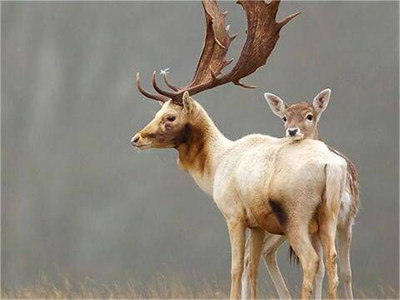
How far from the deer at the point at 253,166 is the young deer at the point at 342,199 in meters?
0.27

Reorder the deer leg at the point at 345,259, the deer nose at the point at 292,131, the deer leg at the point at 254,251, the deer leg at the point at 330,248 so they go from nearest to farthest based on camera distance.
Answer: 1. the deer leg at the point at 330,248
2. the deer nose at the point at 292,131
3. the deer leg at the point at 254,251
4. the deer leg at the point at 345,259

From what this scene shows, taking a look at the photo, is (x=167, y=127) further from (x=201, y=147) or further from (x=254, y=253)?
(x=254, y=253)

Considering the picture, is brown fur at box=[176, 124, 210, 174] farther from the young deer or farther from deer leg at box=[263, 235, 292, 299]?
deer leg at box=[263, 235, 292, 299]

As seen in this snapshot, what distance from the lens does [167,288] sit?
11.0 meters

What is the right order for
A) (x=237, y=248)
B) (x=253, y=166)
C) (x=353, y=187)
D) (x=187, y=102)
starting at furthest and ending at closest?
1. (x=353, y=187)
2. (x=187, y=102)
3. (x=237, y=248)
4. (x=253, y=166)

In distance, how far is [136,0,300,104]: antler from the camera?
320 inches

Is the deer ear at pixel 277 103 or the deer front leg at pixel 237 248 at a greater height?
the deer ear at pixel 277 103

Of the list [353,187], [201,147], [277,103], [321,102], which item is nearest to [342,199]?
[353,187]

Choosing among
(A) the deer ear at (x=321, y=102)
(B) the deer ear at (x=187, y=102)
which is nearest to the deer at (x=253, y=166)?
(B) the deer ear at (x=187, y=102)

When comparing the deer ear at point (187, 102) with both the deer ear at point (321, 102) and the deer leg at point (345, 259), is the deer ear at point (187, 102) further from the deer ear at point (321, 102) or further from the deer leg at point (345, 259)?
the deer leg at point (345, 259)

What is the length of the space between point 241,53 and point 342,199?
1259 millimetres

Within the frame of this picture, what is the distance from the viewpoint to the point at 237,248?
A: 756 cm

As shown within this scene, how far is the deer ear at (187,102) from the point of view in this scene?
7.93 metres

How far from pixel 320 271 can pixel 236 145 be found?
105 cm
